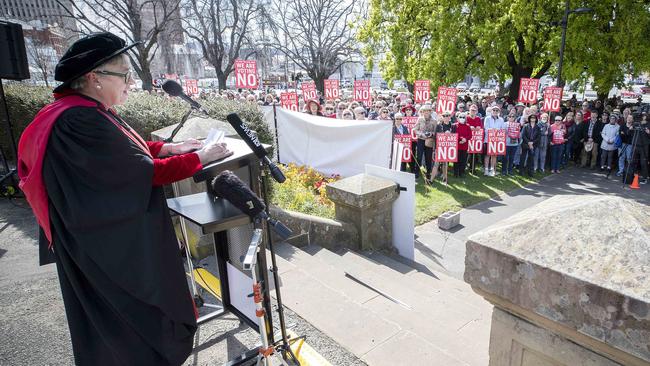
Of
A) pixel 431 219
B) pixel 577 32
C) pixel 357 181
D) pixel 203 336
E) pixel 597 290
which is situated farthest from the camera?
pixel 577 32

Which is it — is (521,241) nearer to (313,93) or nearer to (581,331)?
(581,331)

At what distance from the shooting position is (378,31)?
23.2 meters

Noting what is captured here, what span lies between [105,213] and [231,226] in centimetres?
74

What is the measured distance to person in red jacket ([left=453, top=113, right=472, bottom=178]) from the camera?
1113 cm

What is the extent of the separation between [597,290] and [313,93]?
1449 centimetres

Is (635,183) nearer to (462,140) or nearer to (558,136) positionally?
(558,136)

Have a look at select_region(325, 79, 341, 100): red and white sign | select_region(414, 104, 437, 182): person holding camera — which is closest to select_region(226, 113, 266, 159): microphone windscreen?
select_region(414, 104, 437, 182): person holding camera

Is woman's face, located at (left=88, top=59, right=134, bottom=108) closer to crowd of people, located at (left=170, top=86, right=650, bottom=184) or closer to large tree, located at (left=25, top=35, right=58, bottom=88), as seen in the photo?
crowd of people, located at (left=170, top=86, right=650, bottom=184)

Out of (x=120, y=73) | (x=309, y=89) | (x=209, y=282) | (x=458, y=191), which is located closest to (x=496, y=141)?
(x=458, y=191)

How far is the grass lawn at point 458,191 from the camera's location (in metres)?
8.79

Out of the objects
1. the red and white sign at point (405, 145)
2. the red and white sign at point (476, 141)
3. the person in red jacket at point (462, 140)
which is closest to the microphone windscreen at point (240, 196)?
the red and white sign at point (405, 145)

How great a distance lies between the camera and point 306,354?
2.89 m

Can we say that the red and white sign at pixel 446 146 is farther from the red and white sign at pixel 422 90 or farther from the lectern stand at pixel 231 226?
the lectern stand at pixel 231 226

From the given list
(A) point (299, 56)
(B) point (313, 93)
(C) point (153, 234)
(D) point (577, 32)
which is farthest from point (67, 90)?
(A) point (299, 56)
